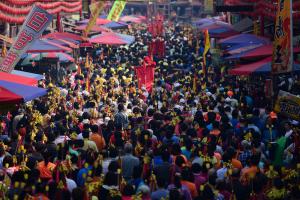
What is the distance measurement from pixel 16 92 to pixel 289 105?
A: 528cm

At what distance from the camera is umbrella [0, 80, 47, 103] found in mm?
10476

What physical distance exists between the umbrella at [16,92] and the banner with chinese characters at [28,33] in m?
1.57

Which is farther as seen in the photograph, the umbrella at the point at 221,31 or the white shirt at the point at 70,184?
the umbrella at the point at 221,31

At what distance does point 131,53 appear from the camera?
2800 cm

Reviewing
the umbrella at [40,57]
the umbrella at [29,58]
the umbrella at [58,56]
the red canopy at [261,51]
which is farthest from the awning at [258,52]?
the umbrella at [29,58]

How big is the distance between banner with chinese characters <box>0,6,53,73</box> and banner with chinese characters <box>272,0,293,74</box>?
5278mm

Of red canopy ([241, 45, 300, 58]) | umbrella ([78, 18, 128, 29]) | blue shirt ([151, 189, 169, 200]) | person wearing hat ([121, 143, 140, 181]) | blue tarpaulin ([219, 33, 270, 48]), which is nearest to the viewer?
blue shirt ([151, 189, 169, 200])

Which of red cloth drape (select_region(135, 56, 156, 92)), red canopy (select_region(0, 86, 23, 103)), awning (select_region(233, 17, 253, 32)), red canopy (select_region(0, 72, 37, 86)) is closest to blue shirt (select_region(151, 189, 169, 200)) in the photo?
red canopy (select_region(0, 86, 23, 103))

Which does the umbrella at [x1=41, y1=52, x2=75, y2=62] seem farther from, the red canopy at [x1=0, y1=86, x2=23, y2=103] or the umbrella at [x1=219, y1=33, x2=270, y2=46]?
the red canopy at [x1=0, y1=86, x2=23, y2=103]

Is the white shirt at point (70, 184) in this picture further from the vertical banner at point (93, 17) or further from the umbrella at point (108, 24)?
the umbrella at point (108, 24)

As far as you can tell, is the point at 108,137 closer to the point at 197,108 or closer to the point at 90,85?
the point at 197,108

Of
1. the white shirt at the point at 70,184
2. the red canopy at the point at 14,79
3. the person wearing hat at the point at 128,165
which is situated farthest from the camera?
the red canopy at the point at 14,79

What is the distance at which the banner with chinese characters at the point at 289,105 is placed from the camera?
10.0m

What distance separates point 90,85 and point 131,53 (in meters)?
10.4
